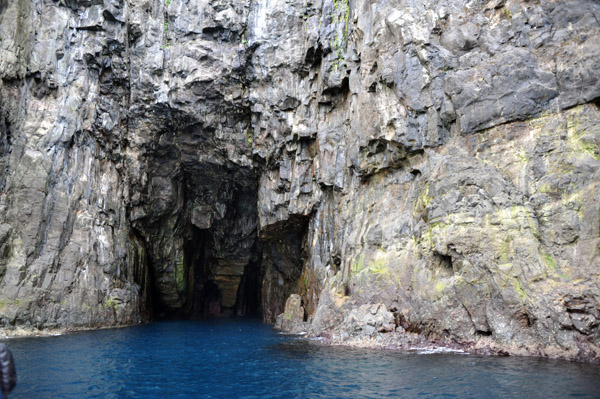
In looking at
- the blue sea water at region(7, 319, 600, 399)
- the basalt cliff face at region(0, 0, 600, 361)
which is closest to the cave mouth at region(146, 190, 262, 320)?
the basalt cliff face at region(0, 0, 600, 361)

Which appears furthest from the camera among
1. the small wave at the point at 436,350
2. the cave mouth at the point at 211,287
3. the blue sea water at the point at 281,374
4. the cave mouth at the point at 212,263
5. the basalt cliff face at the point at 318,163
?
the cave mouth at the point at 211,287

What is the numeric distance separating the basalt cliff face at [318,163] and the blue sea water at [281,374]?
9.56ft

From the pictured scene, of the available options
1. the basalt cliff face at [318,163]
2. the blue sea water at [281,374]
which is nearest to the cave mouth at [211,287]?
the basalt cliff face at [318,163]

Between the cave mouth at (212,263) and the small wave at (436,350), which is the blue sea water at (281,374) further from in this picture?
the cave mouth at (212,263)

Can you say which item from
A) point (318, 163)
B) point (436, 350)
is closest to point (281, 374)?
point (436, 350)

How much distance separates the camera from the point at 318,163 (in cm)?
3353

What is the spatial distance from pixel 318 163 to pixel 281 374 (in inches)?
777

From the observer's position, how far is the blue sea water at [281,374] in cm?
1278

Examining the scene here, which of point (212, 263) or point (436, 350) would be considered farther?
point (212, 263)

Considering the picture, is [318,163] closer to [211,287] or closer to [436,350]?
[436,350]

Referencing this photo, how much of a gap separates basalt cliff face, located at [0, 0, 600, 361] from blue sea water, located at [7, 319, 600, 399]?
291 centimetres

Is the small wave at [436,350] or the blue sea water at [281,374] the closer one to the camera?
the blue sea water at [281,374]

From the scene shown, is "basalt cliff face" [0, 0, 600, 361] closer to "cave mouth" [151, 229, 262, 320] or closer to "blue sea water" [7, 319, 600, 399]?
"cave mouth" [151, 229, 262, 320]

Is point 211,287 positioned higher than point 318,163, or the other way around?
point 318,163
